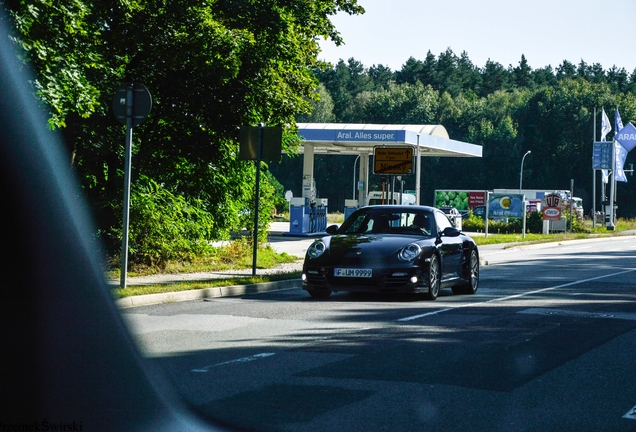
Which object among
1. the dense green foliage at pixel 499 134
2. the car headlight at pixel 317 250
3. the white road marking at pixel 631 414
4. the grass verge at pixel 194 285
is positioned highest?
the dense green foliage at pixel 499 134

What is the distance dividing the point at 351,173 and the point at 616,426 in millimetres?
101694

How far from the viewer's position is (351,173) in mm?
107500

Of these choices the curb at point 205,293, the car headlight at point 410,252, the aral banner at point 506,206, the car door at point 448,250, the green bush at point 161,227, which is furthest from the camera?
the aral banner at point 506,206

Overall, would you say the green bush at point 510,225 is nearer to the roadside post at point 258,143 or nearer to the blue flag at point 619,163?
the blue flag at point 619,163

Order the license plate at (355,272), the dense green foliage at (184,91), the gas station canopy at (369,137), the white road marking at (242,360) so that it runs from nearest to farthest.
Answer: the white road marking at (242,360) → the license plate at (355,272) → the dense green foliage at (184,91) → the gas station canopy at (369,137)

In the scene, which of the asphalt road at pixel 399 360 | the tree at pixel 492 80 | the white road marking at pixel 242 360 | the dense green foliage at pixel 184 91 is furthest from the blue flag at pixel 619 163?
the tree at pixel 492 80

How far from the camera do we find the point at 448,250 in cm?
1496

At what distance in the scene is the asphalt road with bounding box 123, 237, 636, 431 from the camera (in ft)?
20.5

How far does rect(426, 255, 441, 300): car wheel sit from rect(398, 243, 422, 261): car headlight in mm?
350

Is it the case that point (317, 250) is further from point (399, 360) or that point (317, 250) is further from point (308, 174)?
point (308, 174)

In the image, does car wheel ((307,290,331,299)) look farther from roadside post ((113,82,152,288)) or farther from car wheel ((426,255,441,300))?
roadside post ((113,82,152,288))

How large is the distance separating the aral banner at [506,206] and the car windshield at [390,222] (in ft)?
115

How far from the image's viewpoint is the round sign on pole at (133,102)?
14.1m

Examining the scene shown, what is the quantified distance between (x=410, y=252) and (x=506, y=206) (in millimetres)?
38335
